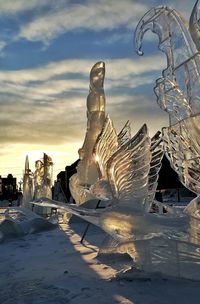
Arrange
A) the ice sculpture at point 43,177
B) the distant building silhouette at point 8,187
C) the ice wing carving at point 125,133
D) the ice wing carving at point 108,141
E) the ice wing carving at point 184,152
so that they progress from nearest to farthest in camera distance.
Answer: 1. the ice wing carving at point 184,152
2. the ice wing carving at point 108,141
3. the ice wing carving at point 125,133
4. the ice sculpture at point 43,177
5. the distant building silhouette at point 8,187

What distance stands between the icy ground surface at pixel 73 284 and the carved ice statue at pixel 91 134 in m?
6.84

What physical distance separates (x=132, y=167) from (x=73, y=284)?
59.8 inches

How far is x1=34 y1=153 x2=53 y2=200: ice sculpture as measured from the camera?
17281 millimetres

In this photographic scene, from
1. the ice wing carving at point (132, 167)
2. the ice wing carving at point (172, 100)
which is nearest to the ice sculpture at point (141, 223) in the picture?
the ice wing carving at point (132, 167)

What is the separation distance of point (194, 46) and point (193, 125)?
3.28 ft

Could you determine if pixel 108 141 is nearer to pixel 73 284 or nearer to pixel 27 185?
pixel 73 284

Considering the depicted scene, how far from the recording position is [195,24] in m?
4.82

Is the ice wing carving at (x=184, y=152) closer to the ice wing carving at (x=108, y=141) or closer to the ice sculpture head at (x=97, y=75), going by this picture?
the ice wing carving at (x=108, y=141)

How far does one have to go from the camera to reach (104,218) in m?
4.77

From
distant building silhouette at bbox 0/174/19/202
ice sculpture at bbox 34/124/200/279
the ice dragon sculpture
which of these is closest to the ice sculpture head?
the ice dragon sculpture

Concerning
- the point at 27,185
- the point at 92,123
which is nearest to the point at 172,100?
the point at 92,123

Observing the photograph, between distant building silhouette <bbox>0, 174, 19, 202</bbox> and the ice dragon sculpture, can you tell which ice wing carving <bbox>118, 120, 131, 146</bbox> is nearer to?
the ice dragon sculpture

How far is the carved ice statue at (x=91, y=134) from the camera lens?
1316 cm

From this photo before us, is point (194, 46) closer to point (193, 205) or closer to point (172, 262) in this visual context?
point (193, 205)
